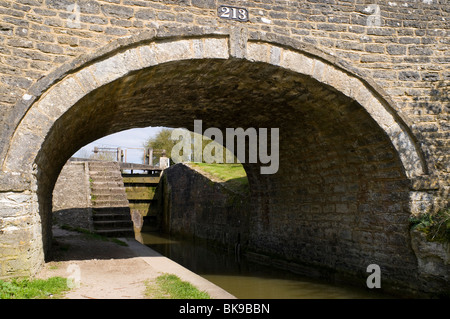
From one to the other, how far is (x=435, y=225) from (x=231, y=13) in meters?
4.20

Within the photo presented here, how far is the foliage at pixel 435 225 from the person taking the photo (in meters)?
5.61

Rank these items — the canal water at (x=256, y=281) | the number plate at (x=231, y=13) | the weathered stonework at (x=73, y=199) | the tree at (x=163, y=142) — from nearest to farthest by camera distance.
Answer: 1. the number plate at (x=231, y=13)
2. the canal water at (x=256, y=281)
3. the weathered stonework at (x=73, y=199)
4. the tree at (x=163, y=142)

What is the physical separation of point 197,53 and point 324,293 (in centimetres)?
448

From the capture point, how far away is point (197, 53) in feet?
17.6

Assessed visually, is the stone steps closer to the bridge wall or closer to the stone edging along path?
the stone edging along path

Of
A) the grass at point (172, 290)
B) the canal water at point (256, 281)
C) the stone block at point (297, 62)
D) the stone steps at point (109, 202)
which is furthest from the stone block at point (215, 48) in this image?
the stone steps at point (109, 202)

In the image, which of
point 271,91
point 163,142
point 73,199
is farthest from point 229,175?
point 163,142

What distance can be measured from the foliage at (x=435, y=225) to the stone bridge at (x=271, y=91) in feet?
0.42

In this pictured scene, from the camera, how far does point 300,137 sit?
791cm

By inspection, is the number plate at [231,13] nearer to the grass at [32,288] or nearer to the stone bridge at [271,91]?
the stone bridge at [271,91]

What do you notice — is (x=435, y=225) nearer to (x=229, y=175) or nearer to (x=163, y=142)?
(x=229, y=175)

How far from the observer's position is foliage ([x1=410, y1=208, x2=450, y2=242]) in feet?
18.4

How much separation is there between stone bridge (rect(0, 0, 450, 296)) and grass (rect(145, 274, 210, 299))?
4.92 feet

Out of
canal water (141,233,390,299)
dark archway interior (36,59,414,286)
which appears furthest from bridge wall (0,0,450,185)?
canal water (141,233,390,299)
